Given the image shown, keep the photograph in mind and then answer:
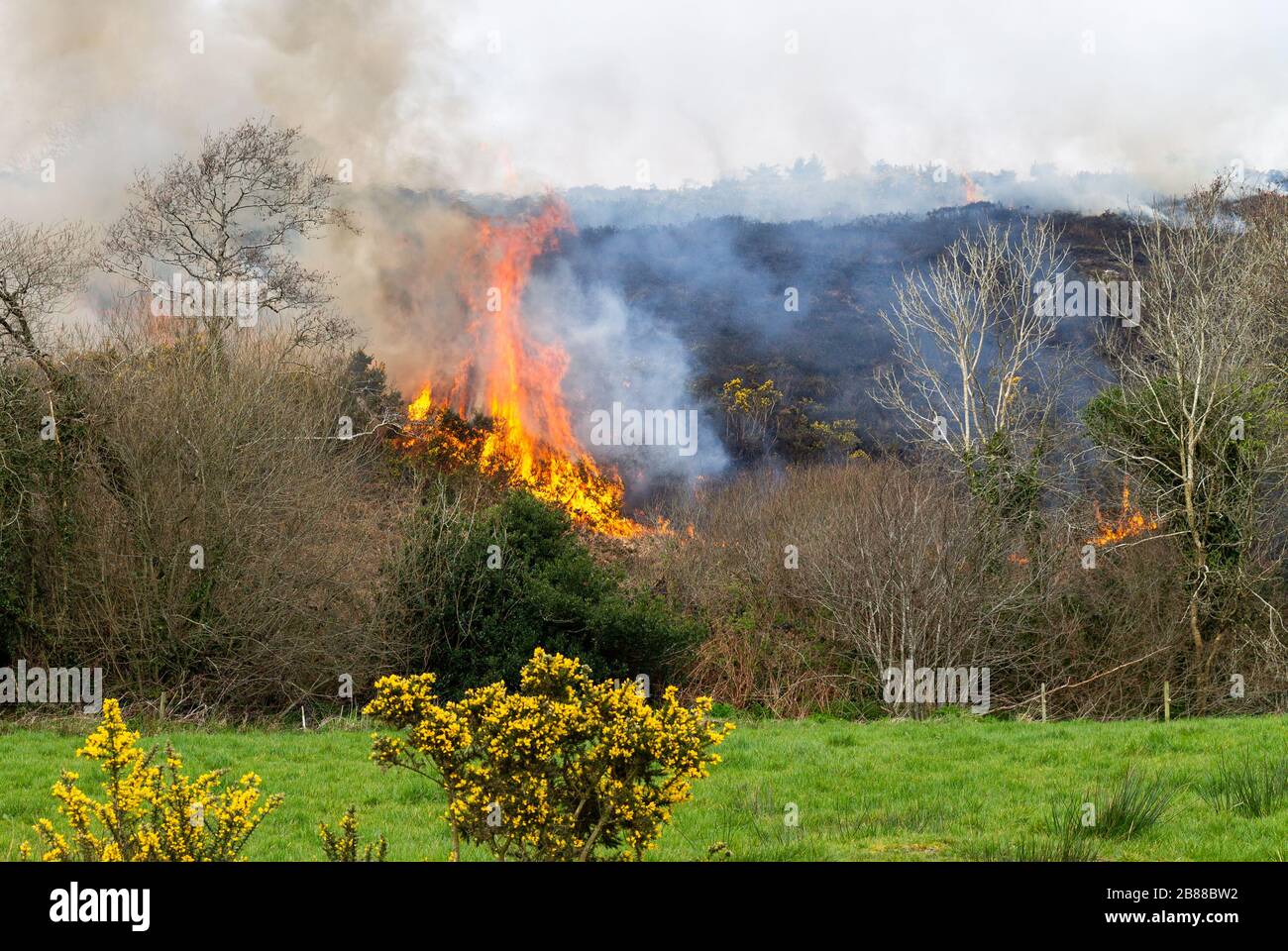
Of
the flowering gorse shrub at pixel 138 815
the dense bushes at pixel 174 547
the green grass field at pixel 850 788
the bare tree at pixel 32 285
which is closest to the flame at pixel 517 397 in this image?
the dense bushes at pixel 174 547

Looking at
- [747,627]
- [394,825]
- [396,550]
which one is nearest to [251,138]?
[396,550]

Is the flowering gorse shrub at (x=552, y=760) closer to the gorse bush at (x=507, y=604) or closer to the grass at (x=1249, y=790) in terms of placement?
the grass at (x=1249, y=790)

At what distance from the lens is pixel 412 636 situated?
68.1 feet

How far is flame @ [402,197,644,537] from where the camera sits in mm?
31562

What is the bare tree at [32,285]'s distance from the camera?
1803cm

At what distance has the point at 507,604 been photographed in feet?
67.1

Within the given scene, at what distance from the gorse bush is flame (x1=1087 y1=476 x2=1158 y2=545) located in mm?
9408

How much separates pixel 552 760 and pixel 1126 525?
840 inches

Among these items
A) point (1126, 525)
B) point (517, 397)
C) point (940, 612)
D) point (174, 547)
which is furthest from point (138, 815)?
point (517, 397)

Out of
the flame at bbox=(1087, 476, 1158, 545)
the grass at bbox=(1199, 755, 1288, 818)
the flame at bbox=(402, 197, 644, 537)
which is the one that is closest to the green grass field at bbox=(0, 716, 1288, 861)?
the grass at bbox=(1199, 755, 1288, 818)

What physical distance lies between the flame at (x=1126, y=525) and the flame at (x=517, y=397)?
11396 millimetres

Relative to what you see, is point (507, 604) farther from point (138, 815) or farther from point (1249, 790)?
point (138, 815)

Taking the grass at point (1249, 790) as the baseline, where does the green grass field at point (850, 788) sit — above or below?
below

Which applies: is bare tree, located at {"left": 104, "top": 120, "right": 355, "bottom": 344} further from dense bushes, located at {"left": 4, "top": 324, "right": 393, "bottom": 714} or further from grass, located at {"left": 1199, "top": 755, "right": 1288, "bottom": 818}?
grass, located at {"left": 1199, "top": 755, "right": 1288, "bottom": 818}
